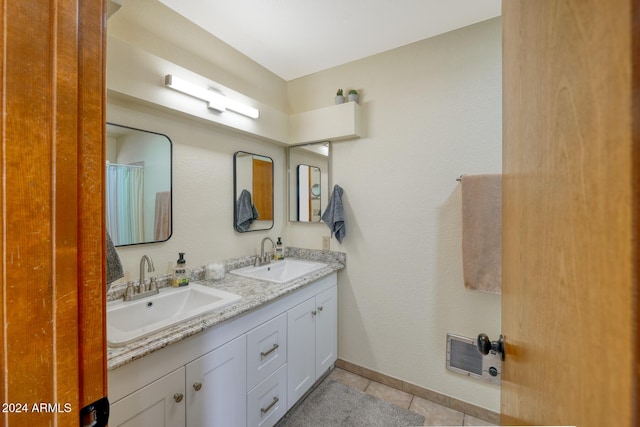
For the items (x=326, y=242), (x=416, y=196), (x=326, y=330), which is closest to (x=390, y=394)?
(x=326, y=330)

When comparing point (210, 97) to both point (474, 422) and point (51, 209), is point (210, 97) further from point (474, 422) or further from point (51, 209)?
point (474, 422)

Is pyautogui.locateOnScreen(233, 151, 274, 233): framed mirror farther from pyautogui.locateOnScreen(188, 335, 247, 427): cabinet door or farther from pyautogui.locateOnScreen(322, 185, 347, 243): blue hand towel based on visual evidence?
pyautogui.locateOnScreen(188, 335, 247, 427): cabinet door

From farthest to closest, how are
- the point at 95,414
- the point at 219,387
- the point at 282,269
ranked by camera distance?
the point at 282,269 → the point at 219,387 → the point at 95,414

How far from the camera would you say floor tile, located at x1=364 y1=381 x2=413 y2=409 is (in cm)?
183

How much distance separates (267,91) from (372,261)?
5.70 ft

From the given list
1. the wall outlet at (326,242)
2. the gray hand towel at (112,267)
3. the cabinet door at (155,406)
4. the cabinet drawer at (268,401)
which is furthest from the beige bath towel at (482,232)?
the gray hand towel at (112,267)

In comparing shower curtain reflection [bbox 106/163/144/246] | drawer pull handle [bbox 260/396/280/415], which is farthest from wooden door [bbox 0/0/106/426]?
drawer pull handle [bbox 260/396/280/415]

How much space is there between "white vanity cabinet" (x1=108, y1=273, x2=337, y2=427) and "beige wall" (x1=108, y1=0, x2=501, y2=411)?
53 cm

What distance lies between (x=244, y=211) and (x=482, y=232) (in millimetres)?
1691

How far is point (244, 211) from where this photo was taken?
2076mm

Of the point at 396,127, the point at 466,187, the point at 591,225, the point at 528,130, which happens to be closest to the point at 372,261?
the point at 466,187

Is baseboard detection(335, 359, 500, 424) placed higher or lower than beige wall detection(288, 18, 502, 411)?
lower

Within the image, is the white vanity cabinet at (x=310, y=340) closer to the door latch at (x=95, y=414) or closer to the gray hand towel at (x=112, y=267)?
the gray hand towel at (x=112, y=267)

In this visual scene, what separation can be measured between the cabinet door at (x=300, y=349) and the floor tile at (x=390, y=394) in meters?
0.47
